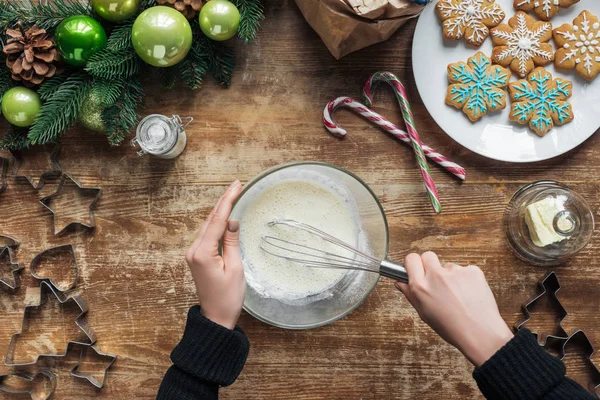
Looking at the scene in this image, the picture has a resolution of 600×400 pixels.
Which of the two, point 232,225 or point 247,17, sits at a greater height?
point 247,17

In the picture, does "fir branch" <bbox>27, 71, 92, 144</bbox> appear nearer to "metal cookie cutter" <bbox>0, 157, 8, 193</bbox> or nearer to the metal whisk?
"metal cookie cutter" <bbox>0, 157, 8, 193</bbox>

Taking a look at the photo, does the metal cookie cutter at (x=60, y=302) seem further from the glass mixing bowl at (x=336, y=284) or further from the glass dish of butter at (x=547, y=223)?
the glass dish of butter at (x=547, y=223)

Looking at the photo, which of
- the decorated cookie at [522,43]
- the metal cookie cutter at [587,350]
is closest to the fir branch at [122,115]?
the decorated cookie at [522,43]

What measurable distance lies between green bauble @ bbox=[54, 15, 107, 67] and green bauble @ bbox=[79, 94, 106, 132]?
0.09m

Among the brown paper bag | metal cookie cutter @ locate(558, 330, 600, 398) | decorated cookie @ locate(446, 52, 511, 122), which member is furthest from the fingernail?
metal cookie cutter @ locate(558, 330, 600, 398)

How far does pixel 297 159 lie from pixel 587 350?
814mm

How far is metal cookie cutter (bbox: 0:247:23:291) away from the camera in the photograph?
49.9 inches

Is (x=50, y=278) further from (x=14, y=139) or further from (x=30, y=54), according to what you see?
(x=30, y=54)

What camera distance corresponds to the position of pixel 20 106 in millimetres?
1157

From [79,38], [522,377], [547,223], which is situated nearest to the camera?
[522,377]

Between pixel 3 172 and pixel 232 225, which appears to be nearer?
pixel 232 225

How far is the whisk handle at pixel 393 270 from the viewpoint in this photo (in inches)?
39.0

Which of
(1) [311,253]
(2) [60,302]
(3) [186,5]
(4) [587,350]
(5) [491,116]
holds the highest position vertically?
(3) [186,5]

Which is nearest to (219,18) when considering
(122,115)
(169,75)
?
(169,75)
